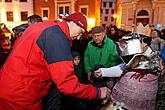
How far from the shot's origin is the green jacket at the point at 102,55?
3838 mm

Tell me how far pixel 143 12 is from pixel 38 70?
3017 cm

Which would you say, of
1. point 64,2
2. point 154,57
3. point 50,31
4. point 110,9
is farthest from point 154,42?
point 110,9

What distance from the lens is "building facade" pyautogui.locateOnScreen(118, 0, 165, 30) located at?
94.7ft

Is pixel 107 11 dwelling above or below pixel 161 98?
above

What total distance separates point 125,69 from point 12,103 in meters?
1.19

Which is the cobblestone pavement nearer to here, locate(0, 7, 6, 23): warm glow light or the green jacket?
the green jacket

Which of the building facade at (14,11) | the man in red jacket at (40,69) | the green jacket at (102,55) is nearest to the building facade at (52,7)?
the building facade at (14,11)

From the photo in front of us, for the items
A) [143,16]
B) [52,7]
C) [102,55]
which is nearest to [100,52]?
[102,55]

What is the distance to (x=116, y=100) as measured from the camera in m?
2.53

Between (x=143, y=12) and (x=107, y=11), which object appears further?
(x=107, y=11)

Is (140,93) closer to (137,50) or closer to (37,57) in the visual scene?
(137,50)

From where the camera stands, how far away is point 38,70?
2205 mm

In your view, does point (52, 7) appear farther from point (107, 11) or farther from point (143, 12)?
point (107, 11)

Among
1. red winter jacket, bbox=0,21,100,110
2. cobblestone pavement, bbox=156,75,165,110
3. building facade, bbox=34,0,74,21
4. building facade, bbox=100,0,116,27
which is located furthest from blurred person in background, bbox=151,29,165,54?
building facade, bbox=100,0,116,27
